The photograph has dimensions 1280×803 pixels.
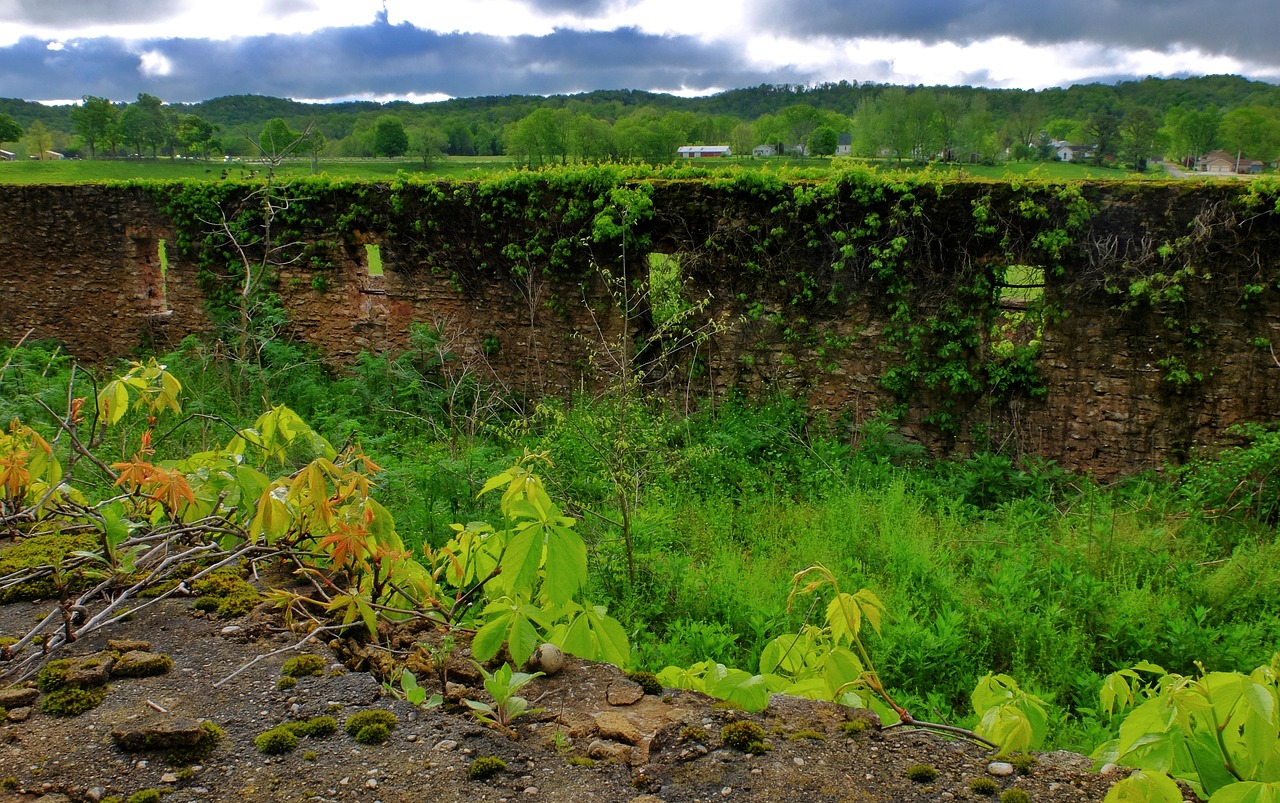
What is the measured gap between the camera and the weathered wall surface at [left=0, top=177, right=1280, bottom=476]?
24.3ft

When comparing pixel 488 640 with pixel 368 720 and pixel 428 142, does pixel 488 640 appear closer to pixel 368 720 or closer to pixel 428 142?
pixel 368 720

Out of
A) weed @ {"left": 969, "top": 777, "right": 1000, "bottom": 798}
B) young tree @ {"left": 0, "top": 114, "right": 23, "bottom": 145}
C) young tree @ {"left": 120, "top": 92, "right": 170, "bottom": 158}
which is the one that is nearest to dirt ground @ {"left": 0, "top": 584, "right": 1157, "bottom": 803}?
weed @ {"left": 969, "top": 777, "right": 1000, "bottom": 798}

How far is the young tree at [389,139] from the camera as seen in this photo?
31328 mm

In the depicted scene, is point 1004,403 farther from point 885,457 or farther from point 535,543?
point 535,543

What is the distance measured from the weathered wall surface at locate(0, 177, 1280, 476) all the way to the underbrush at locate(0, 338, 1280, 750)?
44 centimetres

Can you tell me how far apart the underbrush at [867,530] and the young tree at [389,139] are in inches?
939

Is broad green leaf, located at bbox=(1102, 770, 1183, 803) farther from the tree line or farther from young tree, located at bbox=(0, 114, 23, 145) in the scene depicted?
young tree, located at bbox=(0, 114, 23, 145)

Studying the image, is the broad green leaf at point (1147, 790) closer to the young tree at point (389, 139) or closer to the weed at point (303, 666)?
the weed at point (303, 666)

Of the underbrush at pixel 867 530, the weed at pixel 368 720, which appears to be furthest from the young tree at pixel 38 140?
the weed at pixel 368 720

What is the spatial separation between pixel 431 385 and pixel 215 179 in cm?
495

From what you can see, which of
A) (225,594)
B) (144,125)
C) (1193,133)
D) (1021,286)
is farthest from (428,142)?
(225,594)

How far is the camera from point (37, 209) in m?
12.1

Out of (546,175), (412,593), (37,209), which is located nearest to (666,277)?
(546,175)

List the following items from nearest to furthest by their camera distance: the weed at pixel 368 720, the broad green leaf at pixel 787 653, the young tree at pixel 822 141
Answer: the weed at pixel 368 720, the broad green leaf at pixel 787 653, the young tree at pixel 822 141
